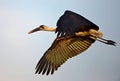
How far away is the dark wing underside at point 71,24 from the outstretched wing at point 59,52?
5 cm

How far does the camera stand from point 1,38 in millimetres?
1744

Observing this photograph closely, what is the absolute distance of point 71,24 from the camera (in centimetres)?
163

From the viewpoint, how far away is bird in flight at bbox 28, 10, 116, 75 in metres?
1.65

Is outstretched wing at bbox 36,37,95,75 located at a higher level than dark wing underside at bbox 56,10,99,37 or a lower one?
lower

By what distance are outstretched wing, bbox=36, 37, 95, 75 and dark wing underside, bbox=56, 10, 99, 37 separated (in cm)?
5

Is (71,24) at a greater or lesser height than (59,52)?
greater

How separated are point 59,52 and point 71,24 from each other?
0.57 ft

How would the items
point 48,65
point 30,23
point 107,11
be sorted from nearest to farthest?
point 48,65
point 30,23
point 107,11

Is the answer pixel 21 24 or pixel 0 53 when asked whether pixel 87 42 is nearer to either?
pixel 21 24

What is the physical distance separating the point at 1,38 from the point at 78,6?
0.51 metres

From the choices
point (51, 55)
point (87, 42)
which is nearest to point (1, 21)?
point (51, 55)

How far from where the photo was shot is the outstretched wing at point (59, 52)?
5.42ft

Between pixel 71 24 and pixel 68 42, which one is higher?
pixel 71 24

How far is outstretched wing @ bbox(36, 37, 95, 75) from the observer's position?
1.65m
